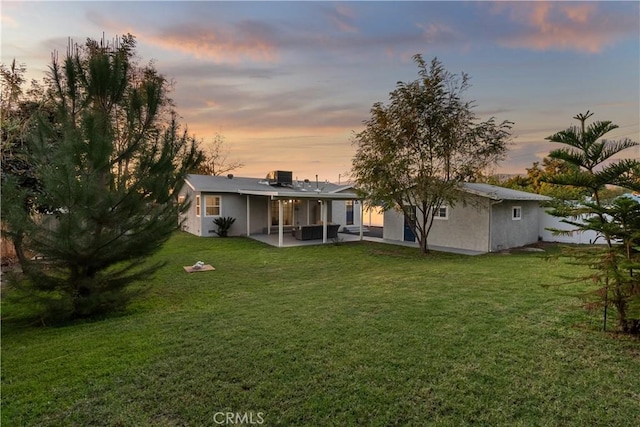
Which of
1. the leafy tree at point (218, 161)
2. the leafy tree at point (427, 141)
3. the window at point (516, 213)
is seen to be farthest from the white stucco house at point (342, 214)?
the leafy tree at point (218, 161)

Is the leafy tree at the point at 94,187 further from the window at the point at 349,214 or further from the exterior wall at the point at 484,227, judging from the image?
the window at the point at 349,214

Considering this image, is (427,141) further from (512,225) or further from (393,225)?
(512,225)

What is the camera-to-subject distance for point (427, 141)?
1268 cm

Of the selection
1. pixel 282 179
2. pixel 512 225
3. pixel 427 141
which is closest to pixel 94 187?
pixel 427 141

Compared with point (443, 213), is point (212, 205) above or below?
above

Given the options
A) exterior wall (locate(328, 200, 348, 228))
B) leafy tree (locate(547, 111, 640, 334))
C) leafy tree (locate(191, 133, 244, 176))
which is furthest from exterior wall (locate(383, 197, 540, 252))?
leafy tree (locate(191, 133, 244, 176))

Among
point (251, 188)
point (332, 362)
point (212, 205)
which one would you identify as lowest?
point (332, 362)

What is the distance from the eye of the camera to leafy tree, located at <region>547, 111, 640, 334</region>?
13.1 ft

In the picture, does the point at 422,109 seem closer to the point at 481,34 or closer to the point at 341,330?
the point at 481,34

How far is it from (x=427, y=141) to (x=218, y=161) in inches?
1075

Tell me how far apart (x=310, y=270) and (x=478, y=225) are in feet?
27.7

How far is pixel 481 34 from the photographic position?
10.2 meters

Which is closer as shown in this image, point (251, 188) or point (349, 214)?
point (251, 188)

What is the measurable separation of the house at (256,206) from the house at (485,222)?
465 centimetres
